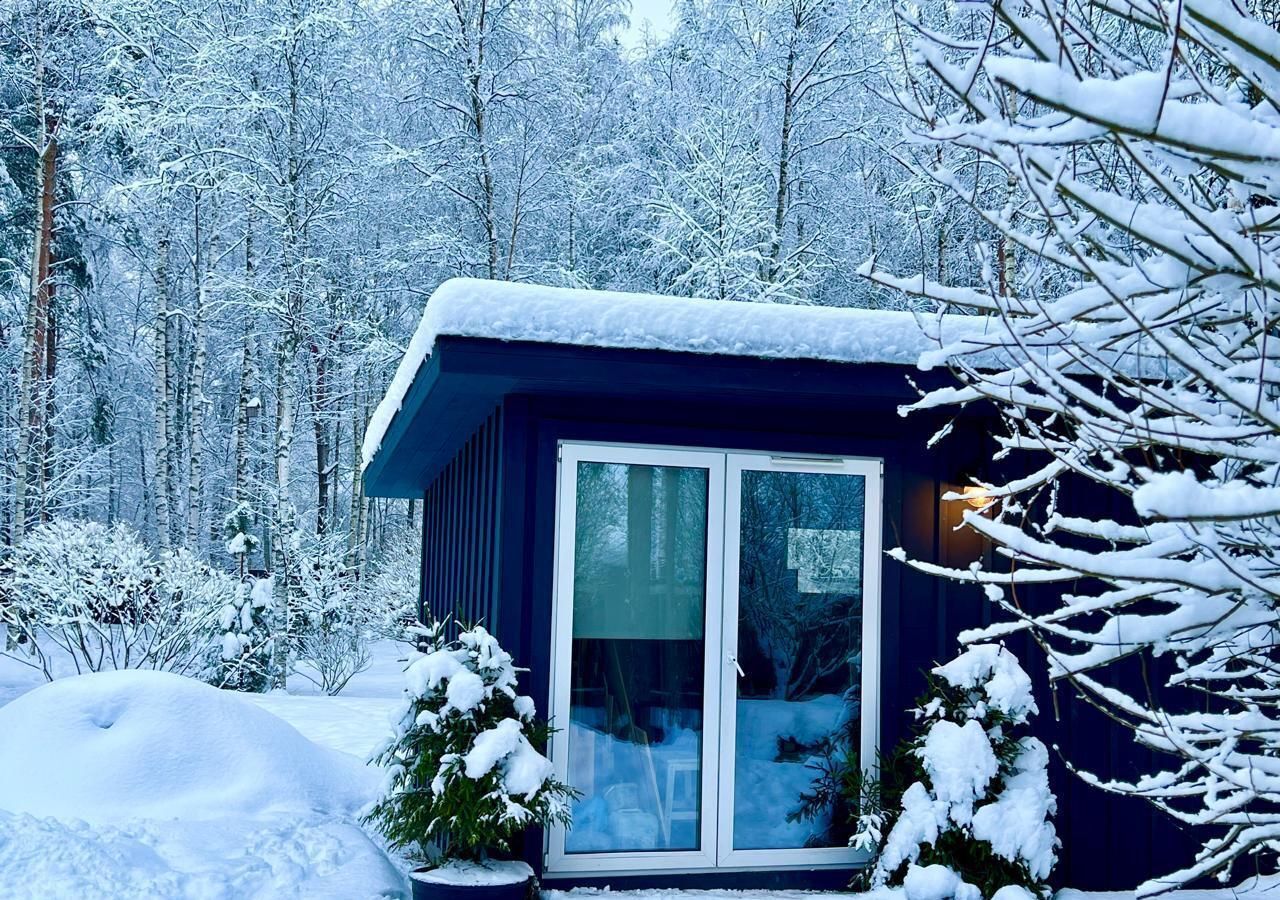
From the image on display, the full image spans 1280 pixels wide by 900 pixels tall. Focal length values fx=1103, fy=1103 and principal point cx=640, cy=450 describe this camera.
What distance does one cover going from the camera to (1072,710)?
482cm

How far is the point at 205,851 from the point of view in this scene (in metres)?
4.47

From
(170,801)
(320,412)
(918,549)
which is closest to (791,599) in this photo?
(918,549)

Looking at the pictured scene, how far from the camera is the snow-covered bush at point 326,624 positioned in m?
12.9

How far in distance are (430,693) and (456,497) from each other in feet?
8.03

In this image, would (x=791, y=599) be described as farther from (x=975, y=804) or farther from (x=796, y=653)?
(x=975, y=804)

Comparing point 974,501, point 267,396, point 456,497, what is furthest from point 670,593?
point 267,396

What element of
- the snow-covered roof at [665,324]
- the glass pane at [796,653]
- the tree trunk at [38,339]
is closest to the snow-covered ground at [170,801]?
the glass pane at [796,653]

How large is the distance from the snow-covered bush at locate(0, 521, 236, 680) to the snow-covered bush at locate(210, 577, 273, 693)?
0.80 ft

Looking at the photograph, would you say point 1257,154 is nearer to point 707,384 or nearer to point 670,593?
point 707,384

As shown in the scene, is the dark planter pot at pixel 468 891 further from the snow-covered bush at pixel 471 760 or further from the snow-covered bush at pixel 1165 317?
the snow-covered bush at pixel 1165 317

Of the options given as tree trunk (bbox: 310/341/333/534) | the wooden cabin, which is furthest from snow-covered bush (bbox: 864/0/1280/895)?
tree trunk (bbox: 310/341/333/534)

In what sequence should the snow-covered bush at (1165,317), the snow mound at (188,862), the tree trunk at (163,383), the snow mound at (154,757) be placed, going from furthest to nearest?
the tree trunk at (163,383)
the snow mound at (154,757)
the snow mound at (188,862)
the snow-covered bush at (1165,317)

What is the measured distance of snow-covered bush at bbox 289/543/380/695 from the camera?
42.2ft

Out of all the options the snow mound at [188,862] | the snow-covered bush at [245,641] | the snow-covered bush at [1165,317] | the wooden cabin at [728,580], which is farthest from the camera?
the snow-covered bush at [245,641]
